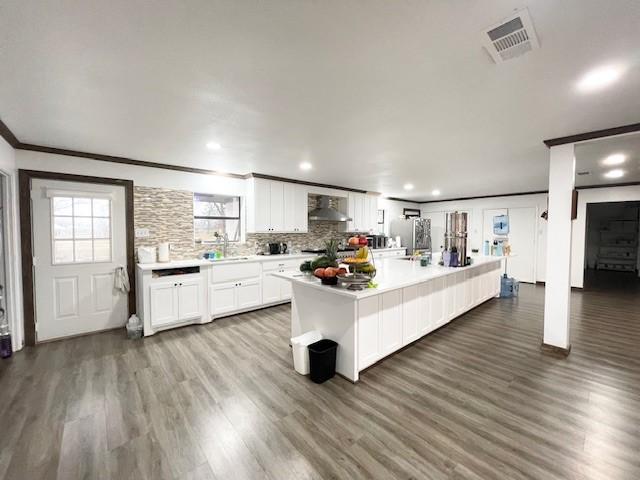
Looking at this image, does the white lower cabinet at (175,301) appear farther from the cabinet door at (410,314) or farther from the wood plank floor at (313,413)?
the cabinet door at (410,314)

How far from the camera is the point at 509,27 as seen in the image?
4.41ft

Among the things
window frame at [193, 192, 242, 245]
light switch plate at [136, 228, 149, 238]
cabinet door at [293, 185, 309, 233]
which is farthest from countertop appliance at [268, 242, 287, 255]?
light switch plate at [136, 228, 149, 238]

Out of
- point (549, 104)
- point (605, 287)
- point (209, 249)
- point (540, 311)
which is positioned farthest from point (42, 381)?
point (605, 287)

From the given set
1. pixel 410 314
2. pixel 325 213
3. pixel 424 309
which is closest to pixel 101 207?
pixel 325 213

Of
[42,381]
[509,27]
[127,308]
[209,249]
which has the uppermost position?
[509,27]

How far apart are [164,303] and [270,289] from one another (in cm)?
169

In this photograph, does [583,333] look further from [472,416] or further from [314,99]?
[314,99]

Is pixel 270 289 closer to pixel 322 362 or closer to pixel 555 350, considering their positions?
pixel 322 362

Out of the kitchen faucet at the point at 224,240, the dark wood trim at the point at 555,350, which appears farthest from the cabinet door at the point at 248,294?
the dark wood trim at the point at 555,350

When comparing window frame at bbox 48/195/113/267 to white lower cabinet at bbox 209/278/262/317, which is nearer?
window frame at bbox 48/195/113/267

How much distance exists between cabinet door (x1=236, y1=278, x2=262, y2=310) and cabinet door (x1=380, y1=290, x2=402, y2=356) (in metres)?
2.53

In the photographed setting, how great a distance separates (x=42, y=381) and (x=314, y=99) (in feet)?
11.5

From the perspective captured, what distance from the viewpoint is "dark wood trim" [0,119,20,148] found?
8.69 feet

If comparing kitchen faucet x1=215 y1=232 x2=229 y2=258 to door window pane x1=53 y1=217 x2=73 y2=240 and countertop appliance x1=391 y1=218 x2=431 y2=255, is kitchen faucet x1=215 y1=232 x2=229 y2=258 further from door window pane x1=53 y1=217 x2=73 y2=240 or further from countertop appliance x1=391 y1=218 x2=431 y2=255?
countertop appliance x1=391 y1=218 x2=431 y2=255
